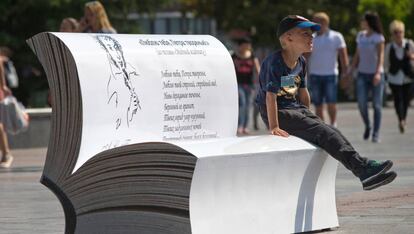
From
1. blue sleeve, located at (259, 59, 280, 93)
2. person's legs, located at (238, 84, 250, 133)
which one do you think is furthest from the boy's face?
person's legs, located at (238, 84, 250, 133)

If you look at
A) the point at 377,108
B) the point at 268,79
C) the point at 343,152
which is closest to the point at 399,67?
the point at 377,108

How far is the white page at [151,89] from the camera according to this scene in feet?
25.8

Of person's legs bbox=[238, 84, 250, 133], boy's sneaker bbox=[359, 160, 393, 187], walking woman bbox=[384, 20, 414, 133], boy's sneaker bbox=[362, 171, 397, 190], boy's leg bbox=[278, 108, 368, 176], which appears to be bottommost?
person's legs bbox=[238, 84, 250, 133]

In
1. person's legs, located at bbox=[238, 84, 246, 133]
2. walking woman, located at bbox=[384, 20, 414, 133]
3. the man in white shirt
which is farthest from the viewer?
person's legs, located at bbox=[238, 84, 246, 133]

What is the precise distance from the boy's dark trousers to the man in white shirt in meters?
9.93

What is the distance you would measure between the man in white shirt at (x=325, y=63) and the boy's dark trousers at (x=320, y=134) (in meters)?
9.93

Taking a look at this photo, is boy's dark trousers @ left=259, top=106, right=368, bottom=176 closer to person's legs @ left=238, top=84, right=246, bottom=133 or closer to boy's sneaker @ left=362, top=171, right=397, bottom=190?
boy's sneaker @ left=362, top=171, right=397, bottom=190

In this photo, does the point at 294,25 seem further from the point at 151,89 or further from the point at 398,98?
the point at 398,98

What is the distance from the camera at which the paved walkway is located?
347 inches

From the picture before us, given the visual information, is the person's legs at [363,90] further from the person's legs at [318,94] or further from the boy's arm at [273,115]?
the boy's arm at [273,115]

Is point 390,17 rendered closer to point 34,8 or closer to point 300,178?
point 34,8

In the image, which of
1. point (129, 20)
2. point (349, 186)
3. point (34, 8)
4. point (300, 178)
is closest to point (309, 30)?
point (300, 178)

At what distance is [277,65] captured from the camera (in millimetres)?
8797

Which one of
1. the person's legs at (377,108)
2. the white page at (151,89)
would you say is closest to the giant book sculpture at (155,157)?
the white page at (151,89)
